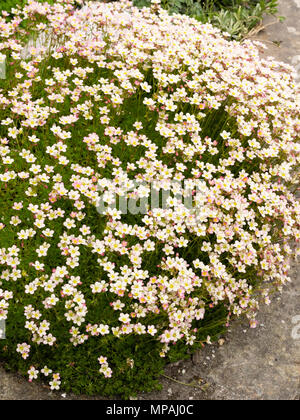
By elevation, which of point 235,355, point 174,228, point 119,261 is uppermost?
point 174,228

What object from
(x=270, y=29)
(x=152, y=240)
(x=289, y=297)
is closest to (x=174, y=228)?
(x=152, y=240)

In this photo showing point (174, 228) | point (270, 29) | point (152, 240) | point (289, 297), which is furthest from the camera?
point (270, 29)

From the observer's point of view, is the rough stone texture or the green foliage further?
the green foliage

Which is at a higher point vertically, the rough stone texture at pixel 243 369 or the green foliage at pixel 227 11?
the green foliage at pixel 227 11

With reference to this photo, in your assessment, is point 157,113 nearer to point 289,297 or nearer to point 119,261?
point 119,261

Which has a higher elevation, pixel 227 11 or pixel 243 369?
pixel 227 11

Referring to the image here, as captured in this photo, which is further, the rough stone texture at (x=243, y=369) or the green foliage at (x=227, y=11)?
the green foliage at (x=227, y=11)

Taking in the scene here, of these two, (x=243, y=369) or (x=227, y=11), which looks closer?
(x=243, y=369)

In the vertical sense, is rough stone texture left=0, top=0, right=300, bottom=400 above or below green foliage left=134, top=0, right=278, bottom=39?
below
